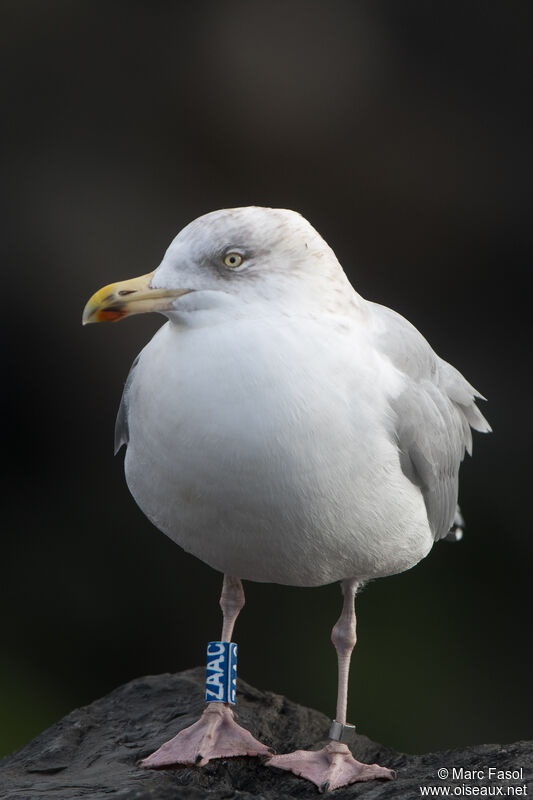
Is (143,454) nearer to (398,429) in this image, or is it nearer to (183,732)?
(398,429)

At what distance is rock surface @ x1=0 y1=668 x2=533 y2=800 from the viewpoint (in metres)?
2.21

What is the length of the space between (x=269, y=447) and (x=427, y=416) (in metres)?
0.48

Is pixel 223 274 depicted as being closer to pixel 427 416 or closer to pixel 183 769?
pixel 427 416

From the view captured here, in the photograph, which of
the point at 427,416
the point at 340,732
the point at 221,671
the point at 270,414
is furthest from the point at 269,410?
the point at 340,732

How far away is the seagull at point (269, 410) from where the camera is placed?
2.02 metres

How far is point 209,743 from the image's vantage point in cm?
240

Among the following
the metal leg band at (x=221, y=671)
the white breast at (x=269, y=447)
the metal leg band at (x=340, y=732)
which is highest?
the white breast at (x=269, y=447)

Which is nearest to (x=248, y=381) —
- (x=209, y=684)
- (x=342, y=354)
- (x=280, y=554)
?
(x=342, y=354)

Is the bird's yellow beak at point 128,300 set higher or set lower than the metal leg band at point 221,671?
higher

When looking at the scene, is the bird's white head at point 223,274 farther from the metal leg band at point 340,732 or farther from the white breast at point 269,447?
the metal leg band at point 340,732

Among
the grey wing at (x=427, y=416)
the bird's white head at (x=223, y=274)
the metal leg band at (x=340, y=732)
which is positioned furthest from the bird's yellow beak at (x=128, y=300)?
the metal leg band at (x=340, y=732)

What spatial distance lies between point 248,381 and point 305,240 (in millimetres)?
316

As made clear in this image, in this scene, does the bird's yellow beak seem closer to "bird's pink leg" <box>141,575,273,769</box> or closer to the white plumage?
the white plumage

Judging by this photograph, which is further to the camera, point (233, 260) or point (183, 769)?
point (183, 769)
